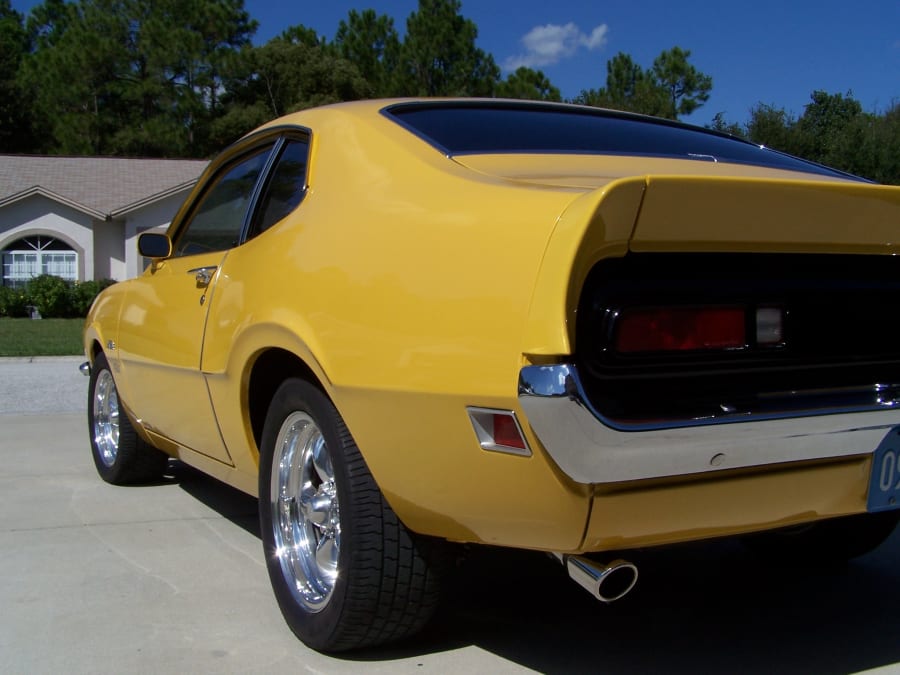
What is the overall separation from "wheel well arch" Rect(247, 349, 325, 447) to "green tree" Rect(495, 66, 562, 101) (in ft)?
145

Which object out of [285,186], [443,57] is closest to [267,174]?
[285,186]

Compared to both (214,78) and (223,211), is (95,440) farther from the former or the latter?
(214,78)

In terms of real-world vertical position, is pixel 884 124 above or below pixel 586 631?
above

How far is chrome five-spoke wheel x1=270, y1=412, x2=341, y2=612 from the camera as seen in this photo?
9.75 feet

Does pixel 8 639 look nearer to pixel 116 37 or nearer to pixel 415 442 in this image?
pixel 415 442

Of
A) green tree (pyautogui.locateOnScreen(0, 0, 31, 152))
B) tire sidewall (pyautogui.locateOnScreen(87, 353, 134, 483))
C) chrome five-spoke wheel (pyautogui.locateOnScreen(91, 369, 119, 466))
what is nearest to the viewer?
tire sidewall (pyautogui.locateOnScreen(87, 353, 134, 483))

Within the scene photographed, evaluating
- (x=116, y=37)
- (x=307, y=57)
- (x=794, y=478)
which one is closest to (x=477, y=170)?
(x=794, y=478)

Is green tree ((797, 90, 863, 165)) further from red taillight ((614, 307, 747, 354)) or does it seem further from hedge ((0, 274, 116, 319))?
red taillight ((614, 307, 747, 354))

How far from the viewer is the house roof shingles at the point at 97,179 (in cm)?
2727

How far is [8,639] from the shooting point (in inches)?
121

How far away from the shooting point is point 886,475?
2.53 metres

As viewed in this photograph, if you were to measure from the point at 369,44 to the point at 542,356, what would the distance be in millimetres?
51774

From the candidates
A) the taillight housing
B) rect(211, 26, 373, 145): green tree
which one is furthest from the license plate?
rect(211, 26, 373, 145): green tree

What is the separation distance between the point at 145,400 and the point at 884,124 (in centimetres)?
3463
